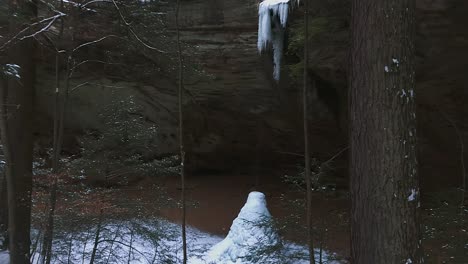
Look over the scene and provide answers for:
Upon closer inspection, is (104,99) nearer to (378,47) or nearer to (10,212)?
(10,212)

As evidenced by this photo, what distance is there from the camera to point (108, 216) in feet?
22.0

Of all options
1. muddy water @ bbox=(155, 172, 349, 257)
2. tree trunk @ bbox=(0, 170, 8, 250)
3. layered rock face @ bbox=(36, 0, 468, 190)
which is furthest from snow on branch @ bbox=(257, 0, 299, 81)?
tree trunk @ bbox=(0, 170, 8, 250)

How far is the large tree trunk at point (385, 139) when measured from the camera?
9.87 feet

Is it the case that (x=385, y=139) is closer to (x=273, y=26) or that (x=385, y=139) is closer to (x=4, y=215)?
(x=273, y=26)

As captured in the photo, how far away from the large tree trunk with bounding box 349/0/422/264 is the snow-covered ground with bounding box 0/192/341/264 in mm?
3253

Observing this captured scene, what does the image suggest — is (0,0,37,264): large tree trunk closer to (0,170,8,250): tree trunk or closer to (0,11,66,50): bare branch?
(0,11,66,50): bare branch

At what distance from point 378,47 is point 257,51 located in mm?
6378

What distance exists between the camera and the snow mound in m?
6.42

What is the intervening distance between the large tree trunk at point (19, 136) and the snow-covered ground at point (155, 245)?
0.56 metres

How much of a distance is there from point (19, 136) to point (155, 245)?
8.87ft

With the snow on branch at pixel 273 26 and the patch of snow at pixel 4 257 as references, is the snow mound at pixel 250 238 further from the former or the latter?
the patch of snow at pixel 4 257

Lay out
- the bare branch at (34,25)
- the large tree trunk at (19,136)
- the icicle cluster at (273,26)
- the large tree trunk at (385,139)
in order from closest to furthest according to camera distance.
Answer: the large tree trunk at (385,139)
the bare branch at (34,25)
the large tree trunk at (19,136)
the icicle cluster at (273,26)

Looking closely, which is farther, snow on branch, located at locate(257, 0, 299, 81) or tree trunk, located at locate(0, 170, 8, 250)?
snow on branch, located at locate(257, 0, 299, 81)

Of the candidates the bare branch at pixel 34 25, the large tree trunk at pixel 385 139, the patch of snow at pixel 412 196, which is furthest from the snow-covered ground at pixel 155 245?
the patch of snow at pixel 412 196
